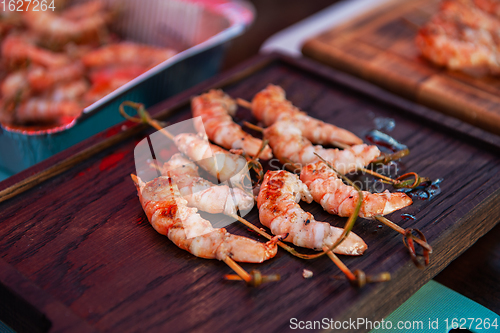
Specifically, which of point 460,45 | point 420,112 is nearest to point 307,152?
point 420,112

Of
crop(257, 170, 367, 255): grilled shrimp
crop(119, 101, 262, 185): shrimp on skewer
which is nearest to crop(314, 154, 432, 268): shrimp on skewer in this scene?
crop(257, 170, 367, 255): grilled shrimp

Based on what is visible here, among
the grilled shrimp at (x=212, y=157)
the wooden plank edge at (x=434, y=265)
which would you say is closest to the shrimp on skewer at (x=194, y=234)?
the grilled shrimp at (x=212, y=157)

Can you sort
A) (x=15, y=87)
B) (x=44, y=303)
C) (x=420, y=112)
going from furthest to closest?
(x=15, y=87) < (x=420, y=112) < (x=44, y=303)

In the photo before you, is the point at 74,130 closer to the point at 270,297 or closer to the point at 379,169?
the point at 270,297

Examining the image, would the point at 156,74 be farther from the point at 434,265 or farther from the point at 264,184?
the point at 434,265

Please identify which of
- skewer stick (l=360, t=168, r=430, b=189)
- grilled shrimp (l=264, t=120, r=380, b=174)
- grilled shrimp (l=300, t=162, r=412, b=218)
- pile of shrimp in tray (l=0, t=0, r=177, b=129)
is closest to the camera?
grilled shrimp (l=300, t=162, r=412, b=218)

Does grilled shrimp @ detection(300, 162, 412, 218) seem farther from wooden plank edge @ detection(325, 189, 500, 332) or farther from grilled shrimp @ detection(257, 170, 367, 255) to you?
wooden plank edge @ detection(325, 189, 500, 332)
